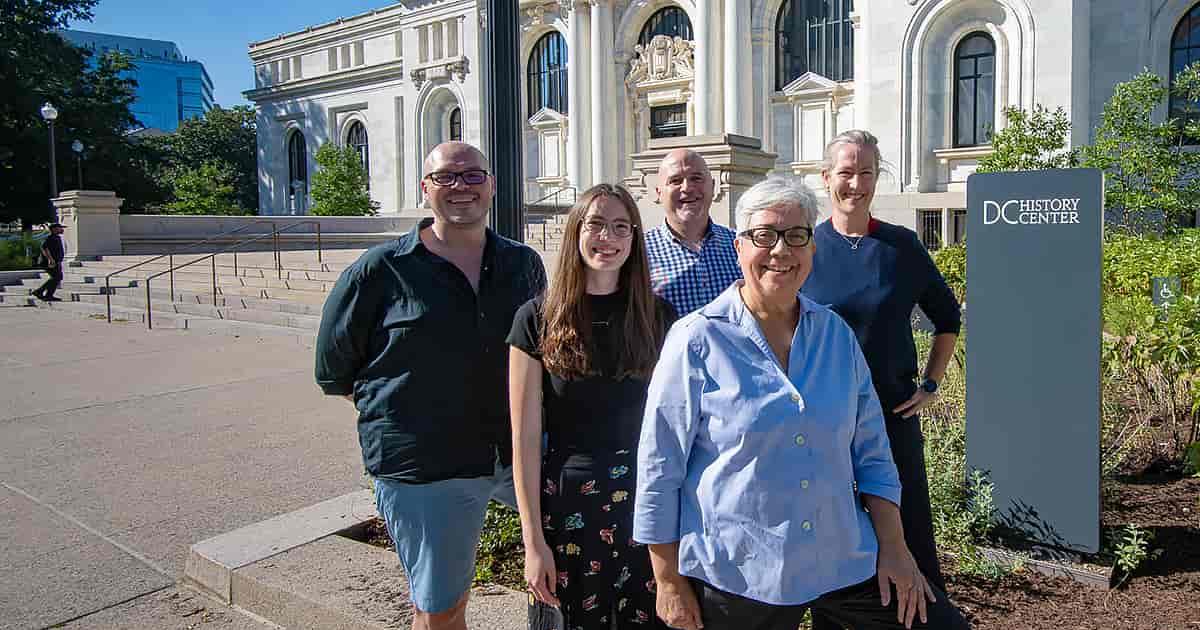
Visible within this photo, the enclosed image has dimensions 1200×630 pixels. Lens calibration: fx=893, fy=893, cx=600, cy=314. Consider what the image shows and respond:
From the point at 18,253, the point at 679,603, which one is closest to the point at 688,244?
the point at 679,603

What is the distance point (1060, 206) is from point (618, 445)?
2.51 m

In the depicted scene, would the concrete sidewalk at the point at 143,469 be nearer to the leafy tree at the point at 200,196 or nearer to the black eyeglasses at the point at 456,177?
the black eyeglasses at the point at 456,177

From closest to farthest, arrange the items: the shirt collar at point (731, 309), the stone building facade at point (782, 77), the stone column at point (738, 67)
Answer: the shirt collar at point (731, 309) → the stone building facade at point (782, 77) → the stone column at point (738, 67)

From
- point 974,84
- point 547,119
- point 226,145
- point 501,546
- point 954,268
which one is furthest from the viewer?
point 226,145

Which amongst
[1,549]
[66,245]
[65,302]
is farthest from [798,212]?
[66,245]

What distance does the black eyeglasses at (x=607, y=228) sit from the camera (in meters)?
2.66

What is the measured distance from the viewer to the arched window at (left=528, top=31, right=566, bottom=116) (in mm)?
35781

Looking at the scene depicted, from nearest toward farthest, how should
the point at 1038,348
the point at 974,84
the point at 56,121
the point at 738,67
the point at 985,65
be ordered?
the point at 1038,348 → the point at 985,65 → the point at 974,84 → the point at 738,67 → the point at 56,121

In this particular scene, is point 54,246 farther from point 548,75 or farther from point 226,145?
point 226,145

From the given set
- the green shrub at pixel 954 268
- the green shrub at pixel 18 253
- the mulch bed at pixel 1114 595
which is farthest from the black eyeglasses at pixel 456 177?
the green shrub at pixel 18 253

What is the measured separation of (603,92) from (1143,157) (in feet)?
62.1

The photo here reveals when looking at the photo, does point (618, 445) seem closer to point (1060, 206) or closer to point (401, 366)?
point (401, 366)

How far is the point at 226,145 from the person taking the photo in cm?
6675

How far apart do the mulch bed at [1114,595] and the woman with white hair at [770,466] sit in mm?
1569
